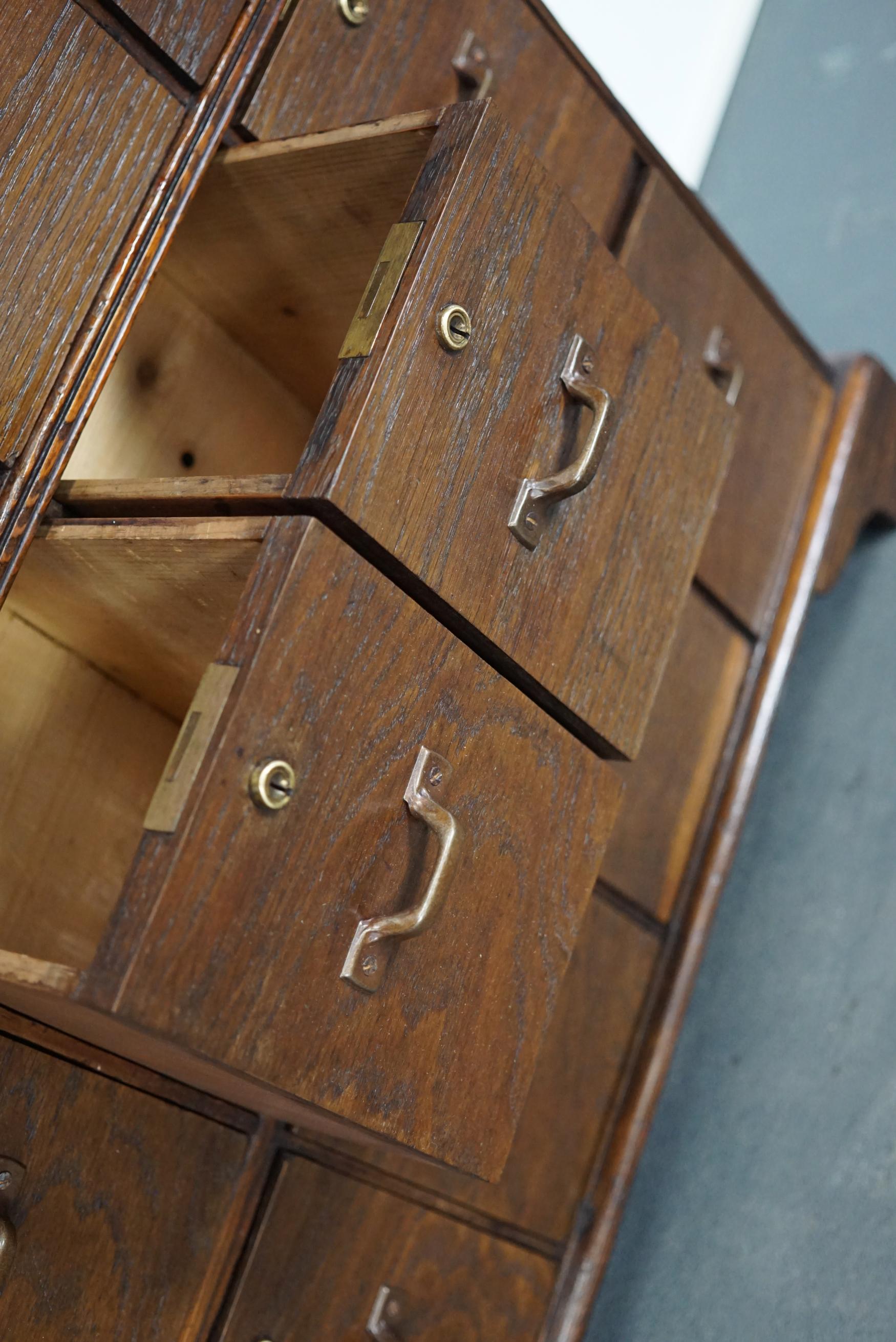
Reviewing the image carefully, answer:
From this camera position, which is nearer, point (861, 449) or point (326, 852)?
point (326, 852)

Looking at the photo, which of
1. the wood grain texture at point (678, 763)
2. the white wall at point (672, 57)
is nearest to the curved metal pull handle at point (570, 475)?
the wood grain texture at point (678, 763)

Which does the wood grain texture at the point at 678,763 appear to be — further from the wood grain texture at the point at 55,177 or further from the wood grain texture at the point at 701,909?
the wood grain texture at the point at 55,177

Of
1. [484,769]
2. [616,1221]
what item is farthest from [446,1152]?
[616,1221]

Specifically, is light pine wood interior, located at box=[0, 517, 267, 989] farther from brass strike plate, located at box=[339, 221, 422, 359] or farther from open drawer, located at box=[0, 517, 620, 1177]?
brass strike plate, located at box=[339, 221, 422, 359]

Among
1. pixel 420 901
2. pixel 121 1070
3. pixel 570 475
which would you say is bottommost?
pixel 121 1070

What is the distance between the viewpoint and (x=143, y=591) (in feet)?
2.32

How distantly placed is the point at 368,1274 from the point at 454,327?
2.14 ft

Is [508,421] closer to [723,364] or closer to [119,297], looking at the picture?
[119,297]

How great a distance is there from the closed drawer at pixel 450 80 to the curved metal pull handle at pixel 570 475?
0.26 m

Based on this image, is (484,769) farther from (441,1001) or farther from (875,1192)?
(875,1192)

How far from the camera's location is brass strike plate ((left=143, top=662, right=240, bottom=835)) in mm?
527

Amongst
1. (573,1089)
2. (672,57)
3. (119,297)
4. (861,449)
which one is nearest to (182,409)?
(119,297)

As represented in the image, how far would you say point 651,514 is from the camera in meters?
0.76

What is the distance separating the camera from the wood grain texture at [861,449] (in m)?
1.29
